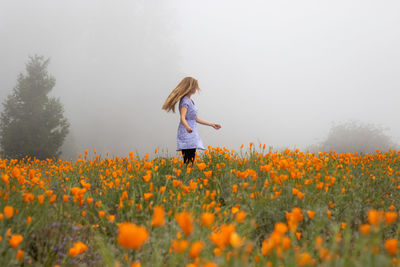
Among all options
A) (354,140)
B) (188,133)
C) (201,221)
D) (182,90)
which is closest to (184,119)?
(188,133)

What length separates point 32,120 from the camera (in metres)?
26.1

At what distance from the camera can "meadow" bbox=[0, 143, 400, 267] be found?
64.1 inches

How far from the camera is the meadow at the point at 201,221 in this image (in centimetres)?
163

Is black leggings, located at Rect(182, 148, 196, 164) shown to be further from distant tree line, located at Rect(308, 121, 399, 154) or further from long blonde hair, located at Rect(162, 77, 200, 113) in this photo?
distant tree line, located at Rect(308, 121, 399, 154)

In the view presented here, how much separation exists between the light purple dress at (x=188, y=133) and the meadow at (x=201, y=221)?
3.83 ft

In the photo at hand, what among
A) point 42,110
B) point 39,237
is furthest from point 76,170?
point 42,110

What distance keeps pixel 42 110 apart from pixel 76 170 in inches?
935

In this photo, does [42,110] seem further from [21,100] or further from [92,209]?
[92,209]

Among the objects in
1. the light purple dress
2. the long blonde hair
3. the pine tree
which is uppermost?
the pine tree

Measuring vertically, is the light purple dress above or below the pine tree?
below

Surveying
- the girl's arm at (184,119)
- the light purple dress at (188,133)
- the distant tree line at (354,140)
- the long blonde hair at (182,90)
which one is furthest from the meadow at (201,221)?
the distant tree line at (354,140)

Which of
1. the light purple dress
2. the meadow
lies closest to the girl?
the light purple dress

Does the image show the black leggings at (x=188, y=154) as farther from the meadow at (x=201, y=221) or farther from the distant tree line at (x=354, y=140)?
the distant tree line at (x=354, y=140)

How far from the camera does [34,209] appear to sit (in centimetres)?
278
